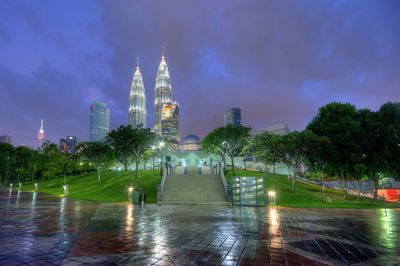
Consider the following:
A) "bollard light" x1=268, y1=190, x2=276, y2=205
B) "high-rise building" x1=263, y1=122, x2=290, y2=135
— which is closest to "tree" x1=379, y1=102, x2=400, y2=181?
"bollard light" x1=268, y1=190, x2=276, y2=205

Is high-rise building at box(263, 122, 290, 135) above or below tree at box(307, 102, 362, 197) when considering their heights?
above

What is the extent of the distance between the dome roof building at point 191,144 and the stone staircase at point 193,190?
279 ft

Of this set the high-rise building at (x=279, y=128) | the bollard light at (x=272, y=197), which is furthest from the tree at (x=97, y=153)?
the high-rise building at (x=279, y=128)

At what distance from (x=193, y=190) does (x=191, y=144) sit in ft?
305

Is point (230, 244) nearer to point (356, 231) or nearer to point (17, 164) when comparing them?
point (356, 231)

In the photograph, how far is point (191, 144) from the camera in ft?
393

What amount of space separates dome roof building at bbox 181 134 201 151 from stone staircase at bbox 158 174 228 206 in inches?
3350

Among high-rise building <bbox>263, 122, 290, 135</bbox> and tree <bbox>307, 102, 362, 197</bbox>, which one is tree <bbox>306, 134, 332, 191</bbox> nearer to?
tree <bbox>307, 102, 362, 197</bbox>

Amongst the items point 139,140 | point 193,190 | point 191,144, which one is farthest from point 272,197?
point 191,144

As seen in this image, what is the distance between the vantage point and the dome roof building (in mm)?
117787

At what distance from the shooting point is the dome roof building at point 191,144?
386 ft

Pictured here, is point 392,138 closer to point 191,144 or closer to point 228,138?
point 228,138

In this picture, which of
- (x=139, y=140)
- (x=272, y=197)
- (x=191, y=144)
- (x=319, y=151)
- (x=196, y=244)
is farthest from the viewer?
(x=191, y=144)

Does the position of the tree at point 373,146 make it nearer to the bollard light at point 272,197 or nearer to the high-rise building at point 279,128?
the bollard light at point 272,197
